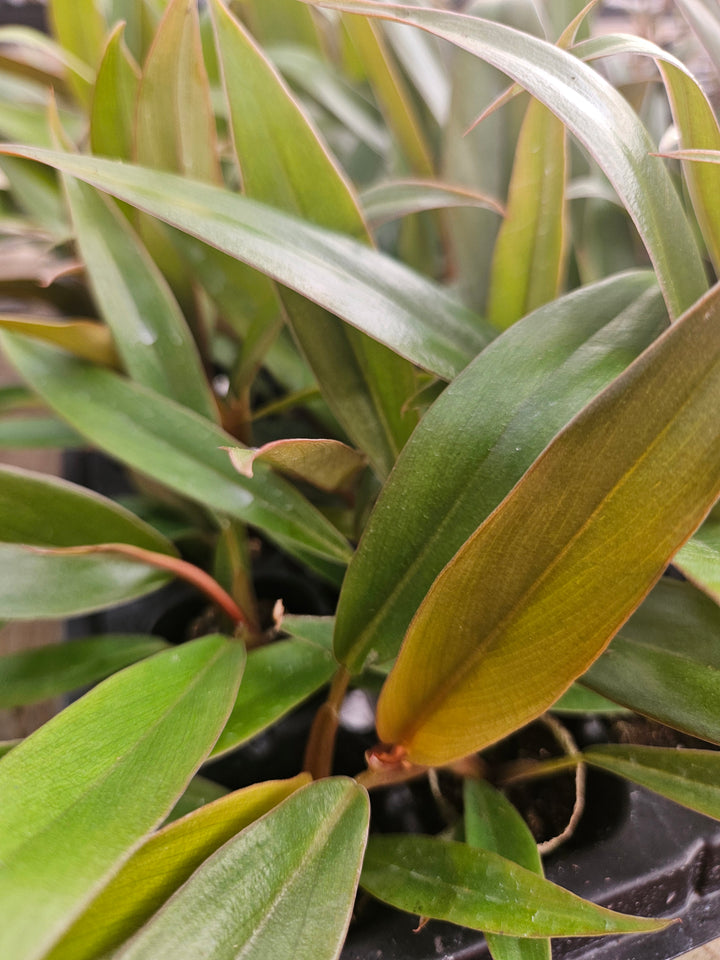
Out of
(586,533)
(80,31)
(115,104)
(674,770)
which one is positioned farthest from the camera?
(80,31)

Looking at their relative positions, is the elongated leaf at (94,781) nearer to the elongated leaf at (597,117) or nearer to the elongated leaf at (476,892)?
the elongated leaf at (476,892)

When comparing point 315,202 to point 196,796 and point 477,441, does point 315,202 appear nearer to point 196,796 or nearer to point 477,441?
point 477,441

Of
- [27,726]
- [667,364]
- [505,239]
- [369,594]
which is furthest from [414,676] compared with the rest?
[27,726]

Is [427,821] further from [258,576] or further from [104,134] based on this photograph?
[104,134]

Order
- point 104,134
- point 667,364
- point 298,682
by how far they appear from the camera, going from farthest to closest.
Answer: point 104,134 < point 298,682 < point 667,364

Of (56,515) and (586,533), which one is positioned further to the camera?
(56,515)

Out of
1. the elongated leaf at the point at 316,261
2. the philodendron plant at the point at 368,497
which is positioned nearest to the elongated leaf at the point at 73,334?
the philodendron plant at the point at 368,497

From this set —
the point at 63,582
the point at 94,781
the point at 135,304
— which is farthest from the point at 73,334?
the point at 94,781
